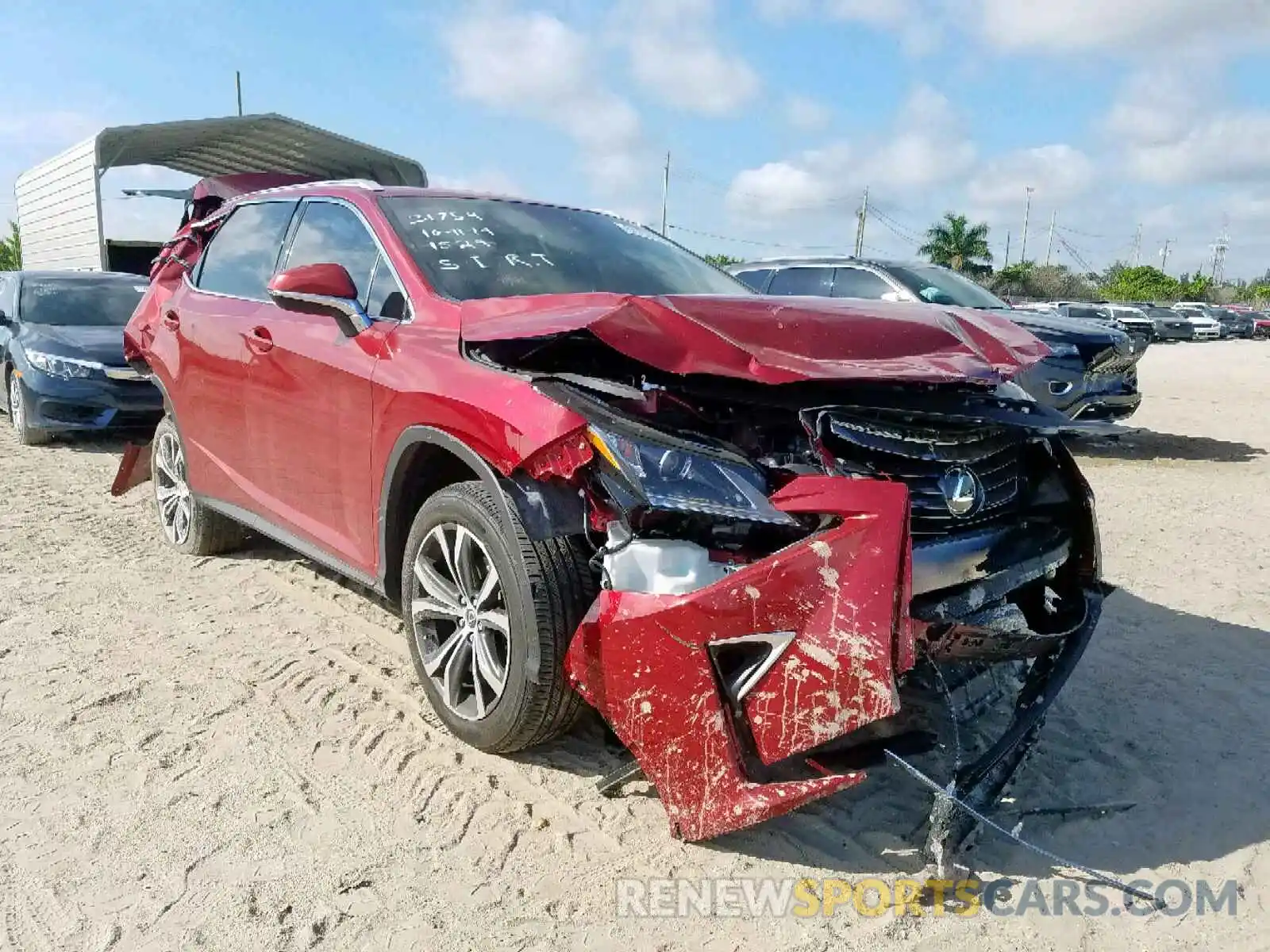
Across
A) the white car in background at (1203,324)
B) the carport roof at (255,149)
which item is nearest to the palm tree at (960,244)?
the white car in background at (1203,324)

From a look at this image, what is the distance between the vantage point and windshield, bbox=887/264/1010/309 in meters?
8.70

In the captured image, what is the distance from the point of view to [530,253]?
11.7ft

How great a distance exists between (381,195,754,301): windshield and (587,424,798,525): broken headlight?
980 mm

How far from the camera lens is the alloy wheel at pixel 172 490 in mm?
5051

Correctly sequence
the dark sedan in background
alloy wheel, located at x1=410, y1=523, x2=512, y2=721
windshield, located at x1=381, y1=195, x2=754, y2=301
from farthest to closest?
the dark sedan in background
windshield, located at x1=381, y1=195, x2=754, y2=301
alloy wheel, located at x1=410, y1=523, x2=512, y2=721

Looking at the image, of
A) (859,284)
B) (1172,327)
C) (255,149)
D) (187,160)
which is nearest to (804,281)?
(859,284)

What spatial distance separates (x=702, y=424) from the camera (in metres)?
2.56

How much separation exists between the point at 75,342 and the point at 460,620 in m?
7.07

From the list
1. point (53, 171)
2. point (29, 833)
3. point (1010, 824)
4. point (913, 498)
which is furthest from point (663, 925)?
point (53, 171)

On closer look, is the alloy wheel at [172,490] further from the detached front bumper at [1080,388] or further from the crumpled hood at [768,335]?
the detached front bumper at [1080,388]

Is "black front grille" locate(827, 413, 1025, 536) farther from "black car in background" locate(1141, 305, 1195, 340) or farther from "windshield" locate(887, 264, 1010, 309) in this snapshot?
"black car in background" locate(1141, 305, 1195, 340)

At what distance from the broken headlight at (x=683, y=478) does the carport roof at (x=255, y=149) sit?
12445 mm

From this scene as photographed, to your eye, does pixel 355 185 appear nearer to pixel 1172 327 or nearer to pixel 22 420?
pixel 22 420

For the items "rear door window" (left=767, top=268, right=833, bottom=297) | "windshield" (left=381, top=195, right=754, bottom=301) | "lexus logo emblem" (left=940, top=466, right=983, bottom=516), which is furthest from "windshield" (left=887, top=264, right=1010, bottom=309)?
"lexus logo emblem" (left=940, top=466, right=983, bottom=516)
